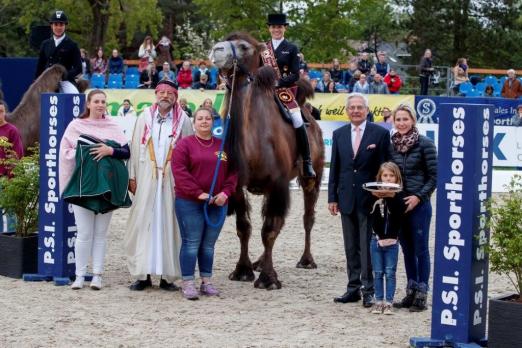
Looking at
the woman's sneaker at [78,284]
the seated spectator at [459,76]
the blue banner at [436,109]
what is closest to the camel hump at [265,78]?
the woman's sneaker at [78,284]

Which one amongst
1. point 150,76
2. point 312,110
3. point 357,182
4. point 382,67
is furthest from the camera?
point 382,67

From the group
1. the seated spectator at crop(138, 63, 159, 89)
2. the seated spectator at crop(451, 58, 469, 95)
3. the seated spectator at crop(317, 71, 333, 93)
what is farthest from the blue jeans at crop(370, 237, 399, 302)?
the seated spectator at crop(451, 58, 469, 95)

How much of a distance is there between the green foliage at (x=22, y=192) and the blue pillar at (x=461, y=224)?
14.8ft

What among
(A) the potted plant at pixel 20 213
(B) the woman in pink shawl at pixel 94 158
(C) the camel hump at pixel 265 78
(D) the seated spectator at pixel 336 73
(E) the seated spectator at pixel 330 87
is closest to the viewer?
(B) the woman in pink shawl at pixel 94 158

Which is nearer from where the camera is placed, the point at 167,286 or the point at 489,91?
the point at 167,286

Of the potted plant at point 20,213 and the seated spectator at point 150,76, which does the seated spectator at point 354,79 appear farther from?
the potted plant at point 20,213

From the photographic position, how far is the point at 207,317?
8.06 m

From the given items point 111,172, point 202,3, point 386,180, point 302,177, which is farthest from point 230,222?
point 202,3

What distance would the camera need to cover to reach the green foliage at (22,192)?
9.70m

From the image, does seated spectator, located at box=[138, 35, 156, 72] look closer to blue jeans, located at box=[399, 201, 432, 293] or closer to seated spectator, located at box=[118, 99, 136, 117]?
seated spectator, located at box=[118, 99, 136, 117]

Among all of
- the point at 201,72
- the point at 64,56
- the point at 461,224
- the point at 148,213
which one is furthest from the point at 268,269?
the point at 201,72

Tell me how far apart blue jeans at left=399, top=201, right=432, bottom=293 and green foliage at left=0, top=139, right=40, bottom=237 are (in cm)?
384

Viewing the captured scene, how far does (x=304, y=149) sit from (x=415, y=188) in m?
2.28

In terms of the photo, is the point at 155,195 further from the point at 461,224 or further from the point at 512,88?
the point at 512,88
